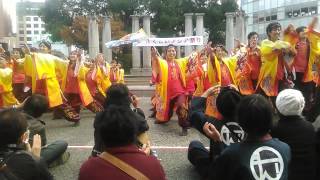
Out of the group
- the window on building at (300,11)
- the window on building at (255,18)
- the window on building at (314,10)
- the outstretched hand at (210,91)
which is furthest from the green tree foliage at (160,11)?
the outstretched hand at (210,91)

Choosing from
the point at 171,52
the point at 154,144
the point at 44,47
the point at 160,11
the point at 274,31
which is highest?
the point at 160,11

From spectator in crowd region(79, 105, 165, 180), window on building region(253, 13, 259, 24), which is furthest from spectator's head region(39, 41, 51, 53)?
window on building region(253, 13, 259, 24)

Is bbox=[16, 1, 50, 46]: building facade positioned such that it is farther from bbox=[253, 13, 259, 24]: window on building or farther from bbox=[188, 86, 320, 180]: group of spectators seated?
bbox=[188, 86, 320, 180]: group of spectators seated

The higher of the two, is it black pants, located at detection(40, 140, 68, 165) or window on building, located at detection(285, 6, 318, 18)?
window on building, located at detection(285, 6, 318, 18)

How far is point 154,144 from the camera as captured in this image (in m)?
6.78

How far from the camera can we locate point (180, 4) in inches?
1346

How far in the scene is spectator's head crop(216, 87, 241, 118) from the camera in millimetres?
3270

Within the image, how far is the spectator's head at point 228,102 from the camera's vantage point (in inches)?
129

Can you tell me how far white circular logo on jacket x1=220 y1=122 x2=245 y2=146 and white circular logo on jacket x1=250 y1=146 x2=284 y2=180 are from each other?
72 cm

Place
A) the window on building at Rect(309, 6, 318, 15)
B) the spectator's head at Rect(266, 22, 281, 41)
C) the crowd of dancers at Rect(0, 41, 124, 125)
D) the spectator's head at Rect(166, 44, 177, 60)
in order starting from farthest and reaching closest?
the window on building at Rect(309, 6, 318, 15), the crowd of dancers at Rect(0, 41, 124, 125), the spectator's head at Rect(166, 44, 177, 60), the spectator's head at Rect(266, 22, 281, 41)

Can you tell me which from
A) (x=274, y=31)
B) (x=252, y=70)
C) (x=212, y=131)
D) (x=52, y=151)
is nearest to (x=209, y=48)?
(x=252, y=70)

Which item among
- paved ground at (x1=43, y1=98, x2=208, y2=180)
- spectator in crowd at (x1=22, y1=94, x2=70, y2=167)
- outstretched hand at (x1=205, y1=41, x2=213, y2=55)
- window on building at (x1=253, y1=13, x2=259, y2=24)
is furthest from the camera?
window on building at (x1=253, y1=13, x2=259, y2=24)

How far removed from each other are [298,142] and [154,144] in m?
3.81

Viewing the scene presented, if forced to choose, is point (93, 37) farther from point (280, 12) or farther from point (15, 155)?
point (280, 12)
